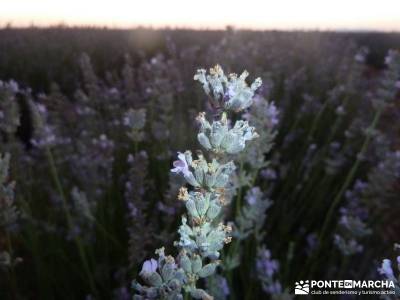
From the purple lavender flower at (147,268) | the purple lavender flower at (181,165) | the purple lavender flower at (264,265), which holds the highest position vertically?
the purple lavender flower at (264,265)

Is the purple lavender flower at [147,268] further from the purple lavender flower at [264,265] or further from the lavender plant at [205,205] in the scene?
the purple lavender flower at [264,265]

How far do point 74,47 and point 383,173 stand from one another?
583cm

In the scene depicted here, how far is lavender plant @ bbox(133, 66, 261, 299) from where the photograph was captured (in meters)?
0.83

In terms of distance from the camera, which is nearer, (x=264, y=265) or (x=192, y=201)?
(x=192, y=201)

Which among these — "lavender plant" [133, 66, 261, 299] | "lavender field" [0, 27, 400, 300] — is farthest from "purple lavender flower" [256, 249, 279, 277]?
"lavender plant" [133, 66, 261, 299]

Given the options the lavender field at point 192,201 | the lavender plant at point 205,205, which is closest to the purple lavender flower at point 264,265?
the lavender field at point 192,201

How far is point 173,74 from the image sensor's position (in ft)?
13.1

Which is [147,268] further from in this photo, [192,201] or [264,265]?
[264,265]

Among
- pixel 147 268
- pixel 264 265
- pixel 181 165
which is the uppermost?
pixel 264 265

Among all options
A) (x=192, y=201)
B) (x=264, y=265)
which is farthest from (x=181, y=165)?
(x=264, y=265)

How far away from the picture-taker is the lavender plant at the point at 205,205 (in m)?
0.83

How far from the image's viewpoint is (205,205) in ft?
2.70

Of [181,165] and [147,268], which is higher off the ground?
[181,165]

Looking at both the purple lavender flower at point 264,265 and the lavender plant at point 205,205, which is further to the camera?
the purple lavender flower at point 264,265
